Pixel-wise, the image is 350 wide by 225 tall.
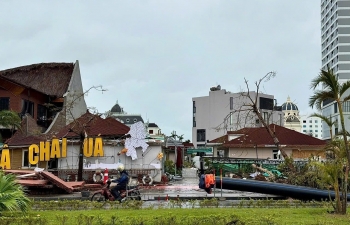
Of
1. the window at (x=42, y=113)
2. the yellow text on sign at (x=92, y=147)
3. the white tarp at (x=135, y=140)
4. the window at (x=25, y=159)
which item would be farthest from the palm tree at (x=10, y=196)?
the window at (x=42, y=113)

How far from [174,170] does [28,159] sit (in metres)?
12.7

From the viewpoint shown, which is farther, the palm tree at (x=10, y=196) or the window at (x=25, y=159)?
the window at (x=25, y=159)

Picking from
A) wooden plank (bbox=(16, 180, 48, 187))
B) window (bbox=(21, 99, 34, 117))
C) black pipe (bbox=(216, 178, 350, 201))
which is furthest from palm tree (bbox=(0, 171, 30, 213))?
window (bbox=(21, 99, 34, 117))

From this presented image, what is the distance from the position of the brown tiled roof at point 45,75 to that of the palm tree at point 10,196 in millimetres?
30372

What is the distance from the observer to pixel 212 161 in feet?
109

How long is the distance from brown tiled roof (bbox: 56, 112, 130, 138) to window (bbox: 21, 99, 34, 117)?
709 cm

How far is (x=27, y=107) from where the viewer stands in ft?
124

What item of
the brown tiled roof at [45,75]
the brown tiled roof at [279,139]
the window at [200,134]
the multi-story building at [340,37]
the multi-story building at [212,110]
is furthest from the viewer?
the multi-story building at [340,37]

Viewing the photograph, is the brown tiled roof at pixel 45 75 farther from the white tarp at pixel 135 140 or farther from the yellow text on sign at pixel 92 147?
the white tarp at pixel 135 140

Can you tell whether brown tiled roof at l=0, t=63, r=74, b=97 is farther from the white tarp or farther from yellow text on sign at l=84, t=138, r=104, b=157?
the white tarp

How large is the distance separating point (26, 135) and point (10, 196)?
74.0ft

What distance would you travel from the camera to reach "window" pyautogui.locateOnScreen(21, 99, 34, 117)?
122ft

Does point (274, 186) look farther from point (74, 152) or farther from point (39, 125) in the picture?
point (39, 125)

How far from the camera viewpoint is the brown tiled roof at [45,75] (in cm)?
4166
